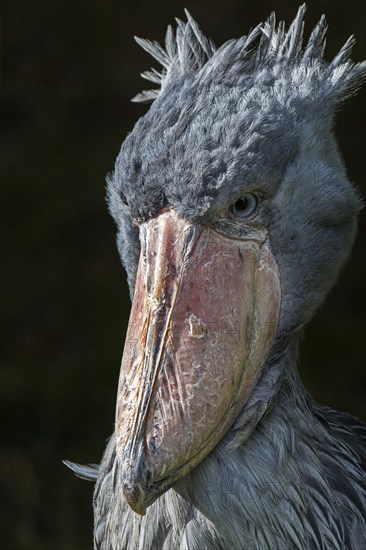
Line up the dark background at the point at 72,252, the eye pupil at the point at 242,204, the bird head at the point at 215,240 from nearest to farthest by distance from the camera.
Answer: the bird head at the point at 215,240 → the eye pupil at the point at 242,204 → the dark background at the point at 72,252

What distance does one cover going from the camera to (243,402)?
264 centimetres

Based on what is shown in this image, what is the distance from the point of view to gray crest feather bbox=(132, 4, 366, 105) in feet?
9.27

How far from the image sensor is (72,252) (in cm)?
702

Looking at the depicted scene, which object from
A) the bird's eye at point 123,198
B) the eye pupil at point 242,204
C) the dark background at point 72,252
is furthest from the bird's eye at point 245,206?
the dark background at point 72,252

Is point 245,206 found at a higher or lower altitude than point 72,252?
lower

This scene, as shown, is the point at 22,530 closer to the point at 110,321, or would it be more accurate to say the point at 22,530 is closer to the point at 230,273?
the point at 110,321

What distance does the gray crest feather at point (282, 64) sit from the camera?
9.27 ft

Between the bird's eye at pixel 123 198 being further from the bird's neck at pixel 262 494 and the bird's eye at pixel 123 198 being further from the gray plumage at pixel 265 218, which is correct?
the bird's neck at pixel 262 494

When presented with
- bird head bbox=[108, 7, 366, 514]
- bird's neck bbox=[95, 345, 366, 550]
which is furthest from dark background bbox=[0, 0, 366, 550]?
bird head bbox=[108, 7, 366, 514]

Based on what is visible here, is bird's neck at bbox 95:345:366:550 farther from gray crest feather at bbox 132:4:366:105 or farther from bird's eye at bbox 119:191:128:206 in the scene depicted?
gray crest feather at bbox 132:4:366:105

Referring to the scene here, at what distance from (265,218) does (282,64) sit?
19.0 inches

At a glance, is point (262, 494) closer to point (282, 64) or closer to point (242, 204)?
point (242, 204)

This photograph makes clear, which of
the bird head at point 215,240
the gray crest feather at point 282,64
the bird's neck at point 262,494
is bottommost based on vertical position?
the bird's neck at point 262,494

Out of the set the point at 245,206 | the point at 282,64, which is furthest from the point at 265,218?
the point at 282,64
